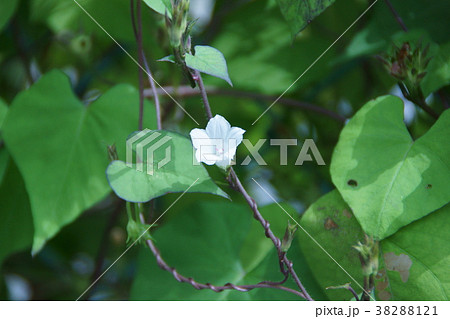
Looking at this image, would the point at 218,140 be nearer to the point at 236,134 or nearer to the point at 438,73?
the point at 236,134

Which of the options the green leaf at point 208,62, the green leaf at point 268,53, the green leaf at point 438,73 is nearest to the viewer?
the green leaf at point 208,62

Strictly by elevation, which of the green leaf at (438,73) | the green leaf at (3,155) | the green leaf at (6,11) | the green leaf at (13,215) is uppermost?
the green leaf at (6,11)

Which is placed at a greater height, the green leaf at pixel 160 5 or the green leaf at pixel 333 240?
the green leaf at pixel 160 5

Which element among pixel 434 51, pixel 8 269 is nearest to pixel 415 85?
pixel 434 51

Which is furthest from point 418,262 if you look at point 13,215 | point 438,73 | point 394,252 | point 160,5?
point 13,215

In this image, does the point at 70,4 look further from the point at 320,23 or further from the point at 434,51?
the point at 434,51

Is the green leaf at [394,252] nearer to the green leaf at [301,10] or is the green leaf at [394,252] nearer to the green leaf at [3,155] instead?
the green leaf at [301,10]

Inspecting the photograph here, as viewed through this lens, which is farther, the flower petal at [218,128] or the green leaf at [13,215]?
the green leaf at [13,215]

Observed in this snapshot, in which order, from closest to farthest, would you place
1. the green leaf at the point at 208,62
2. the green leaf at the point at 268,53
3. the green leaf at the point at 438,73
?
1. the green leaf at the point at 208,62
2. the green leaf at the point at 438,73
3. the green leaf at the point at 268,53

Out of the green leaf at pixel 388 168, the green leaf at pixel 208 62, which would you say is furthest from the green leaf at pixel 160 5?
the green leaf at pixel 388 168
